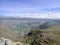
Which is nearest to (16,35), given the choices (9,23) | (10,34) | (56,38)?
(10,34)

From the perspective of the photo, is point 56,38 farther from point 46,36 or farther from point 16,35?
point 16,35

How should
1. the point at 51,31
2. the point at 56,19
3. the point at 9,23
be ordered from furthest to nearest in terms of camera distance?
the point at 51,31, the point at 9,23, the point at 56,19

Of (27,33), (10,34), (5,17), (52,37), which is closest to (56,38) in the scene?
(52,37)

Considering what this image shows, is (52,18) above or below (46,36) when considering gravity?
above

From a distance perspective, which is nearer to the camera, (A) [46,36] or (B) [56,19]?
(B) [56,19]

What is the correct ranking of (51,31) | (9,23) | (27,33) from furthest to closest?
(51,31), (27,33), (9,23)

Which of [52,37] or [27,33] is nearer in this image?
[27,33]

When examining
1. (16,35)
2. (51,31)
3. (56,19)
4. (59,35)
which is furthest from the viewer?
(59,35)

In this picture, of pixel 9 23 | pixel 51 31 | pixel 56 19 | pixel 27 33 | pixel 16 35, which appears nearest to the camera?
pixel 56 19

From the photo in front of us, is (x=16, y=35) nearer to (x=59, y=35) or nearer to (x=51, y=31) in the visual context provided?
(x=51, y=31)
